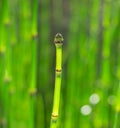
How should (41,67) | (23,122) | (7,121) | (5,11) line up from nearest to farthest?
(5,11) < (7,121) < (23,122) < (41,67)

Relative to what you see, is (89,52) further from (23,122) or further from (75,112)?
(23,122)

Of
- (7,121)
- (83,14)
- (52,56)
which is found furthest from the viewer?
(52,56)

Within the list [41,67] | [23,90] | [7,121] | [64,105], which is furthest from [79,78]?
[41,67]

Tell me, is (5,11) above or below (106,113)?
above

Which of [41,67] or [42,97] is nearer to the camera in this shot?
[42,97]

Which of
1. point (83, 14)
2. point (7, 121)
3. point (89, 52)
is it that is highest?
point (83, 14)

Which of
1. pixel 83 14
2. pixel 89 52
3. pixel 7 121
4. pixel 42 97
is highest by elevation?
pixel 83 14

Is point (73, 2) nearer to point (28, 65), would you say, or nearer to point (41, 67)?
point (41, 67)

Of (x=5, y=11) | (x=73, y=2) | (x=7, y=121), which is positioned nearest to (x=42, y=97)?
(x=73, y=2)

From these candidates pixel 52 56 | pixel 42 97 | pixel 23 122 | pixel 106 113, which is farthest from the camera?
pixel 52 56
